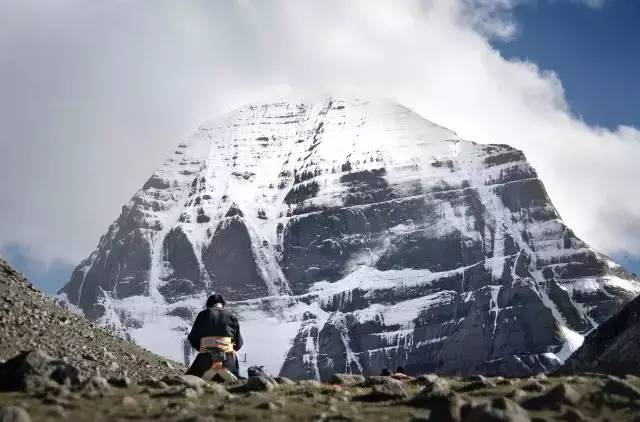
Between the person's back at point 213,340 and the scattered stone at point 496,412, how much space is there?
15548 mm

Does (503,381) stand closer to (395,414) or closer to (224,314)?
(395,414)

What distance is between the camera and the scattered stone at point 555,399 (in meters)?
19.4

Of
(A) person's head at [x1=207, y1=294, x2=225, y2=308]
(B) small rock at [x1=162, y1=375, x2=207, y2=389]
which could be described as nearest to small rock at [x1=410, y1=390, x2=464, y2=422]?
(B) small rock at [x1=162, y1=375, x2=207, y2=389]

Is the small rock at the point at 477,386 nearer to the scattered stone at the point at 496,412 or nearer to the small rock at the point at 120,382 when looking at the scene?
the scattered stone at the point at 496,412

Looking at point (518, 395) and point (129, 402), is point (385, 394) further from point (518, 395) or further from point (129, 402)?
point (129, 402)

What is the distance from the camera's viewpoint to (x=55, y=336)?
36594 mm

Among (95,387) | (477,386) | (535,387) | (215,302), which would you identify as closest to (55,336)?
(215,302)

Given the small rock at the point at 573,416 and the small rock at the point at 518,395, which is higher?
the small rock at the point at 518,395

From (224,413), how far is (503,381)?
34.6 feet

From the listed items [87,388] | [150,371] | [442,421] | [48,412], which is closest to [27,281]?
[150,371]

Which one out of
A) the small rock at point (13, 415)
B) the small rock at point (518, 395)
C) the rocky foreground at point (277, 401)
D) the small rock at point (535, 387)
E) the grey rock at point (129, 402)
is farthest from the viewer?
the small rock at point (535, 387)

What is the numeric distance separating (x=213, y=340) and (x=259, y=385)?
7.55m

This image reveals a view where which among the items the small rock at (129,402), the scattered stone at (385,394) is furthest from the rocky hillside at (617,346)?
the small rock at (129,402)

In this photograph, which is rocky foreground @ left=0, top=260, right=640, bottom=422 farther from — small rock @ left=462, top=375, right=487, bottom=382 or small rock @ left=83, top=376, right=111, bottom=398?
small rock @ left=462, top=375, right=487, bottom=382
